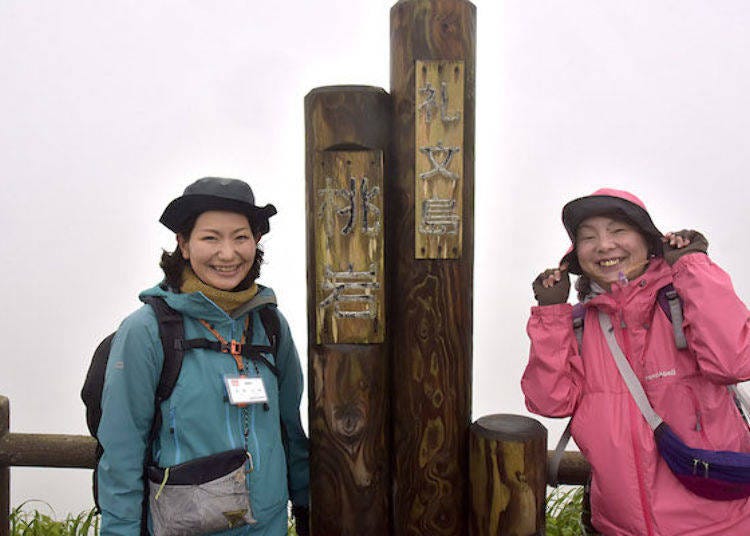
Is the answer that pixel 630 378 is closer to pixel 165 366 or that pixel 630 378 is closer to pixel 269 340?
pixel 269 340

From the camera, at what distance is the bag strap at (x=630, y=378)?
2081 millimetres

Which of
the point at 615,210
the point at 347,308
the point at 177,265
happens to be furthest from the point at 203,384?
the point at 615,210

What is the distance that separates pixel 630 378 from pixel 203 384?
5.31ft

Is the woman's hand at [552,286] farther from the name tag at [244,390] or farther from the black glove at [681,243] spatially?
the name tag at [244,390]

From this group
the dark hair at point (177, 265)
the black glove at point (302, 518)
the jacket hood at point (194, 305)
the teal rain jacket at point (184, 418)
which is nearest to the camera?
the teal rain jacket at point (184, 418)

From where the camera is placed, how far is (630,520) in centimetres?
205

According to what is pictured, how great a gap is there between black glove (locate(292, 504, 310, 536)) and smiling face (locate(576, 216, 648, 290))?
1.74 m

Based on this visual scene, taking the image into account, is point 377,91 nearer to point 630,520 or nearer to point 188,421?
point 188,421

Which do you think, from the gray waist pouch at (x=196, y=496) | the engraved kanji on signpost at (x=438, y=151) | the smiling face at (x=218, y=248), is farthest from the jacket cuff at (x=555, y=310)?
the gray waist pouch at (x=196, y=496)

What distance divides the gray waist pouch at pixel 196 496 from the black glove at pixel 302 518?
2.37ft

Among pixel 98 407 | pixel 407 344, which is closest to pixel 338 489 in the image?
pixel 407 344

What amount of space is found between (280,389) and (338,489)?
516 millimetres

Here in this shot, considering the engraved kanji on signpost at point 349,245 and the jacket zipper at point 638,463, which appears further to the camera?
the engraved kanji on signpost at point 349,245

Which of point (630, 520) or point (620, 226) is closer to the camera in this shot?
point (630, 520)
